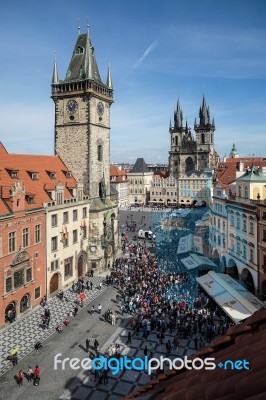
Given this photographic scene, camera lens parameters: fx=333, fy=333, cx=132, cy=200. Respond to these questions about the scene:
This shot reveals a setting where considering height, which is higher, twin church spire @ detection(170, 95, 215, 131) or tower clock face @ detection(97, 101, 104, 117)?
twin church spire @ detection(170, 95, 215, 131)

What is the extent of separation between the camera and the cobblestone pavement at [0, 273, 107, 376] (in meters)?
24.8

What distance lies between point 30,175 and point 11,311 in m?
15.0

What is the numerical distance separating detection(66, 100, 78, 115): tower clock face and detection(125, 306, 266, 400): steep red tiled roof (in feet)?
140

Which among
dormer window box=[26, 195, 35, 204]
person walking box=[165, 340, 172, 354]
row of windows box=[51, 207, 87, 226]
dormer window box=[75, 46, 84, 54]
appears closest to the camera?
person walking box=[165, 340, 172, 354]

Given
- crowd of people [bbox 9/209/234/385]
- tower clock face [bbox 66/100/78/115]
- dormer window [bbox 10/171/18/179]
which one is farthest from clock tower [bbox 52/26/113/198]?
crowd of people [bbox 9/209/234/385]

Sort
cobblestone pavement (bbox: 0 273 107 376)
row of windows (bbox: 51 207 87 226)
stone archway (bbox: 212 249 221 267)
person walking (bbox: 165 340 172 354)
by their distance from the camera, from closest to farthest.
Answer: person walking (bbox: 165 340 172 354) → cobblestone pavement (bbox: 0 273 107 376) → row of windows (bbox: 51 207 87 226) → stone archway (bbox: 212 249 221 267)

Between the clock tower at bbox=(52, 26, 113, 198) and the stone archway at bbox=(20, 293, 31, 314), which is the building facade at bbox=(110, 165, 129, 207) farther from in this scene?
the stone archway at bbox=(20, 293, 31, 314)

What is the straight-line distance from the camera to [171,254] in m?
47.3

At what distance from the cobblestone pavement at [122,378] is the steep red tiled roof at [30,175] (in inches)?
596

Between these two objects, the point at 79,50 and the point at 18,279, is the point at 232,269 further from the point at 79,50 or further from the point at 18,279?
the point at 79,50

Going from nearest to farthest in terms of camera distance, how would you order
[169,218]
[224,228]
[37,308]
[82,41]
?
→ [37,308] → [224,228] → [82,41] → [169,218]

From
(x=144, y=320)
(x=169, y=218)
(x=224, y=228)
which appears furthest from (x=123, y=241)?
(x=144, y=320)

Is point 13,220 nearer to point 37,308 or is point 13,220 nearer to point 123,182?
point 37,308

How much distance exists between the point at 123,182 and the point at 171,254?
78.6 meters
